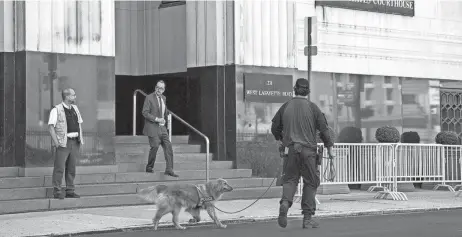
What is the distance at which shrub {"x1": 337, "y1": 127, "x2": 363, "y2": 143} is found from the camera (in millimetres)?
22969

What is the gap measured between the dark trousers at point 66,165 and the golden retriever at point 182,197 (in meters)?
2.95

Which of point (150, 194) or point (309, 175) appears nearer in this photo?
point (309, 175)

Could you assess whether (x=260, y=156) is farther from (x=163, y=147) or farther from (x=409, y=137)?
(x=409, y=137)

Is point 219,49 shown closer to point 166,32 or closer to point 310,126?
point 166,32

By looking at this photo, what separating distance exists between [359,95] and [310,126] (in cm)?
1022

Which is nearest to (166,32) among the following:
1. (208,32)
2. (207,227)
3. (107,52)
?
(208,32)

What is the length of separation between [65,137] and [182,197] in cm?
332

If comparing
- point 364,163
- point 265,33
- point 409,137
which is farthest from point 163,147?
point 409,137

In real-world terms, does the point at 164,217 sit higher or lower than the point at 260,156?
lower

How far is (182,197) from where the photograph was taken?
13.7m

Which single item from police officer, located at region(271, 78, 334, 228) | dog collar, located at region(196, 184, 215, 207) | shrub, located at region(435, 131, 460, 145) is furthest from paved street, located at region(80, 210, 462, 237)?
shrub, located at region(435, 131, 460, 145)

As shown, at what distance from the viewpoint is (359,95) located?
2336 cm

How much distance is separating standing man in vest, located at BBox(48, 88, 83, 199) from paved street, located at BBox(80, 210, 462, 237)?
10.1 feet

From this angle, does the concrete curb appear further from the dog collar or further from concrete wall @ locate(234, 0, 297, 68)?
concrete wall @ locate(234, 0, 297, 68)
